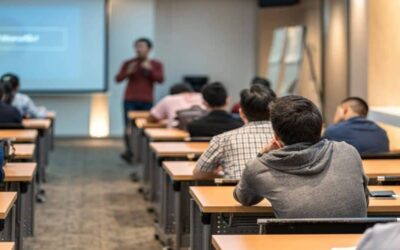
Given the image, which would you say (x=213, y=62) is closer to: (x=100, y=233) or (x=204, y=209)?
(x=100, y=233)

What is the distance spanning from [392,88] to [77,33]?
6.93 metres

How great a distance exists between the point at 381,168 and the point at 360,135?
0.93m

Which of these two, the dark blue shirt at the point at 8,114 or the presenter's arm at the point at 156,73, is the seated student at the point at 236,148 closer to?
the dark blue shirt at the point at 8,114

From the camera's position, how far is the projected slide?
14031mm

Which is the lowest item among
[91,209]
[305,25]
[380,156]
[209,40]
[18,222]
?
[91,209]

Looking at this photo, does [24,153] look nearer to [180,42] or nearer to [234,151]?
[234,151]

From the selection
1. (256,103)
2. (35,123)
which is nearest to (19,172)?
(256,103)

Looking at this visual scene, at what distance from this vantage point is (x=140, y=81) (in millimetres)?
11516

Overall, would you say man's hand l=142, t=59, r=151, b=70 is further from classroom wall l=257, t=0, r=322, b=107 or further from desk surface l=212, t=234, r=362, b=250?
desk surface l=212, t=234, r=362, b=250

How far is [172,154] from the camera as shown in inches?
251

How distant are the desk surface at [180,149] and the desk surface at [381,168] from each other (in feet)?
3.96

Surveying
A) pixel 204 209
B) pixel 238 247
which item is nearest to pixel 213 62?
pixel 204 209

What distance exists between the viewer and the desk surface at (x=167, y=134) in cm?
772

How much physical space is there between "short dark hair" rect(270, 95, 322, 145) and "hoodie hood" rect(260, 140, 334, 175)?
0.13ft
